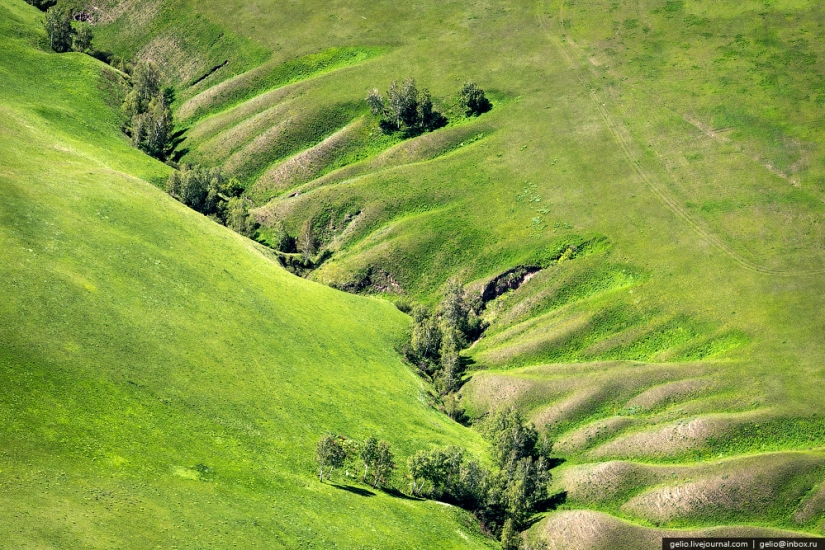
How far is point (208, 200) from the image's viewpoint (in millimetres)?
184625

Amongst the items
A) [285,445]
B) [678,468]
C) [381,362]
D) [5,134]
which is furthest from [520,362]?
[5,134]

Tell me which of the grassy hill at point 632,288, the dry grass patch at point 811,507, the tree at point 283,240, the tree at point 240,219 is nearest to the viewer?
the dry grass patch at point 811,507

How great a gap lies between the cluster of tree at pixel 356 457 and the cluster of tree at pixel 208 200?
259 feet

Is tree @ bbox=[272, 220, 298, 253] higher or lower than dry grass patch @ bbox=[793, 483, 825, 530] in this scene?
higher

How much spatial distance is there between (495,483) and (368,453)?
22.2 meters

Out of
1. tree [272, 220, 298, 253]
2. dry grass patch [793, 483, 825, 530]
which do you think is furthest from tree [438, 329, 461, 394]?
dry grass patch [793, 483, 825, 530]

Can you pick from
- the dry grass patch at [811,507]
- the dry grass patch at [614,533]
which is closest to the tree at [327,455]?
the dry grass patch at [614,533]

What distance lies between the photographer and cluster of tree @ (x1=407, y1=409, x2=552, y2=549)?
4643 inches

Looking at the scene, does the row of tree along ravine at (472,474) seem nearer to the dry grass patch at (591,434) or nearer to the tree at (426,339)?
the dry grass patch at (591,434)

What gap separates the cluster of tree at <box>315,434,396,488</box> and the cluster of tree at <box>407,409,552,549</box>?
555 centimetres

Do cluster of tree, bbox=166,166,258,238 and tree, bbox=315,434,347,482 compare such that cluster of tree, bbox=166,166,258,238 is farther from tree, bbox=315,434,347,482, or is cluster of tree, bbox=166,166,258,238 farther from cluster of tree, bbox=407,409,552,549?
tree, bbox=315,434,347,482

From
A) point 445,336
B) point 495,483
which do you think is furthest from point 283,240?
point 495,483

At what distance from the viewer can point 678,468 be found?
408 ft

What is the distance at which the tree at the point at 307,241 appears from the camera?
182m
